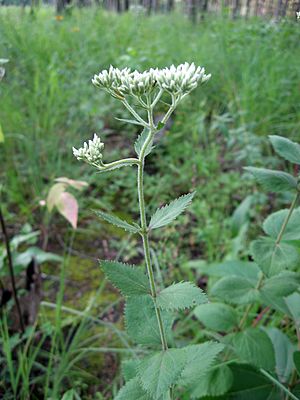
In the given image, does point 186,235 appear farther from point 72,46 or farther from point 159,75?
point 72,46

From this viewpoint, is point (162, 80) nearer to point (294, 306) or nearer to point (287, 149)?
point (287, 149)

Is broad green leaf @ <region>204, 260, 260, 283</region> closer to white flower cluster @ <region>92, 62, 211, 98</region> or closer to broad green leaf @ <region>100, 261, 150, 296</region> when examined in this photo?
broad green leaf @ <region>100, 261, 150, 296</region>

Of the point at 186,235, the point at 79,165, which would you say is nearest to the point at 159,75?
the point at 186,235

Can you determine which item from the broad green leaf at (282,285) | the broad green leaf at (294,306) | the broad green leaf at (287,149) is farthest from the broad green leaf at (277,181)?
the broad green leaf at (294,306)

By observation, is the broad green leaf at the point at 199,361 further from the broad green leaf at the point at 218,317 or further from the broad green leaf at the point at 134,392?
the broad green leaf at the point at 218,317

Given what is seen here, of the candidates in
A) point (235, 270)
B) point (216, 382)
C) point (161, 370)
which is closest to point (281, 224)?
point (235, 270)
